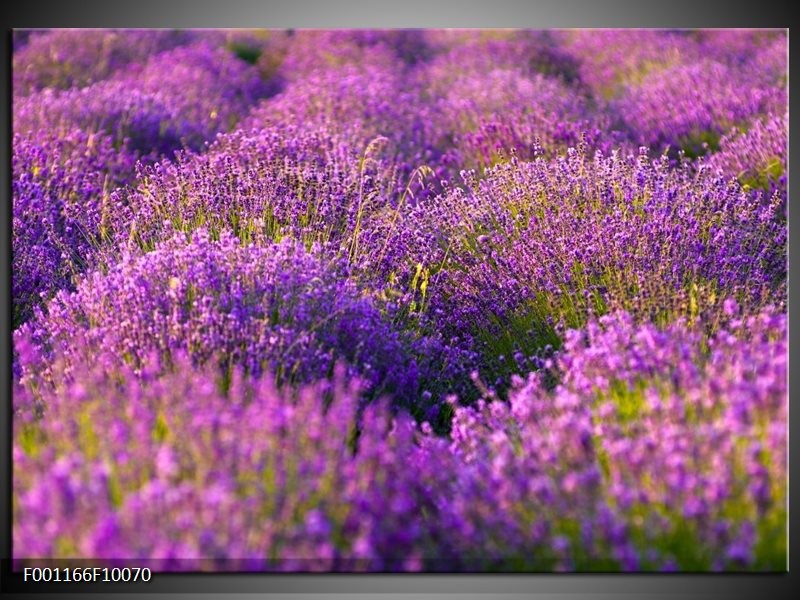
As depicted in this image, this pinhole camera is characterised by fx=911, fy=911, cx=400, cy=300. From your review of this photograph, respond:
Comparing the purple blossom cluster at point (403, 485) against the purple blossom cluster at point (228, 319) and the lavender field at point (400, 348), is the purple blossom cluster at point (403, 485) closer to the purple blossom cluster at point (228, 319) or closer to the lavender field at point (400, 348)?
the lavender field at point (400, 348)

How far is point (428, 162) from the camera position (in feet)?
16.7

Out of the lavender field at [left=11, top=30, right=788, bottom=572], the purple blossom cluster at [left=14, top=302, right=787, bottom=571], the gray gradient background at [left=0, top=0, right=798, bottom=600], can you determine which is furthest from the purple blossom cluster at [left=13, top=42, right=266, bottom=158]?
the purple blossom cluster at [left=14, top=302, right=787, bottom=571]

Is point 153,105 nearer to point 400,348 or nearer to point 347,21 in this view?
point 347,21

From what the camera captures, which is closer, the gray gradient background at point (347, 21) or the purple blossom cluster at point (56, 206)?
the gray gradient background at point (347, 21)

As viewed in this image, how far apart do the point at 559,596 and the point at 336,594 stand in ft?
1.98

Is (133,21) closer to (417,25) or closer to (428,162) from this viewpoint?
(417,25)

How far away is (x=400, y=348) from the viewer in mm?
3059

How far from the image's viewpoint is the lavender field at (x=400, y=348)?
206cm

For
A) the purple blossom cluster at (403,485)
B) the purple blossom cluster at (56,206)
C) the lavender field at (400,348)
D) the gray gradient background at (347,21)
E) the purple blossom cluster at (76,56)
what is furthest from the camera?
the purple blossom cluster at (76,56)

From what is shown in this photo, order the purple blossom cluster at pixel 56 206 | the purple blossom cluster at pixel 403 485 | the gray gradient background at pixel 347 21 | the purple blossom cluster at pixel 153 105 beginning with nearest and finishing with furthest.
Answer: the purple blossom cluster at pixel 403 485 → the gray gradient background at pixel 347 21 → the purple blossom cluster at pixel 56 206 → the purple blossom cluster at pixel 153 105

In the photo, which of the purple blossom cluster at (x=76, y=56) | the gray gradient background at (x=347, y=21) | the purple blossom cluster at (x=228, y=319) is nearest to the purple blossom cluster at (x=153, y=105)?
the purple blossom cluster at (x=76, y=56)

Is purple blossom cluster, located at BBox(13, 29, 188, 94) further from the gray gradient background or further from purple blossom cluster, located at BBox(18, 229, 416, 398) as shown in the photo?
purple blossom cluster, located at BBox(18, 229, 416, 398)

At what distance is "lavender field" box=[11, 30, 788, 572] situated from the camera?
206 centimetres

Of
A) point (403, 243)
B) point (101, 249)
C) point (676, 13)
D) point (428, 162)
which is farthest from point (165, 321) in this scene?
point (428, 162)
